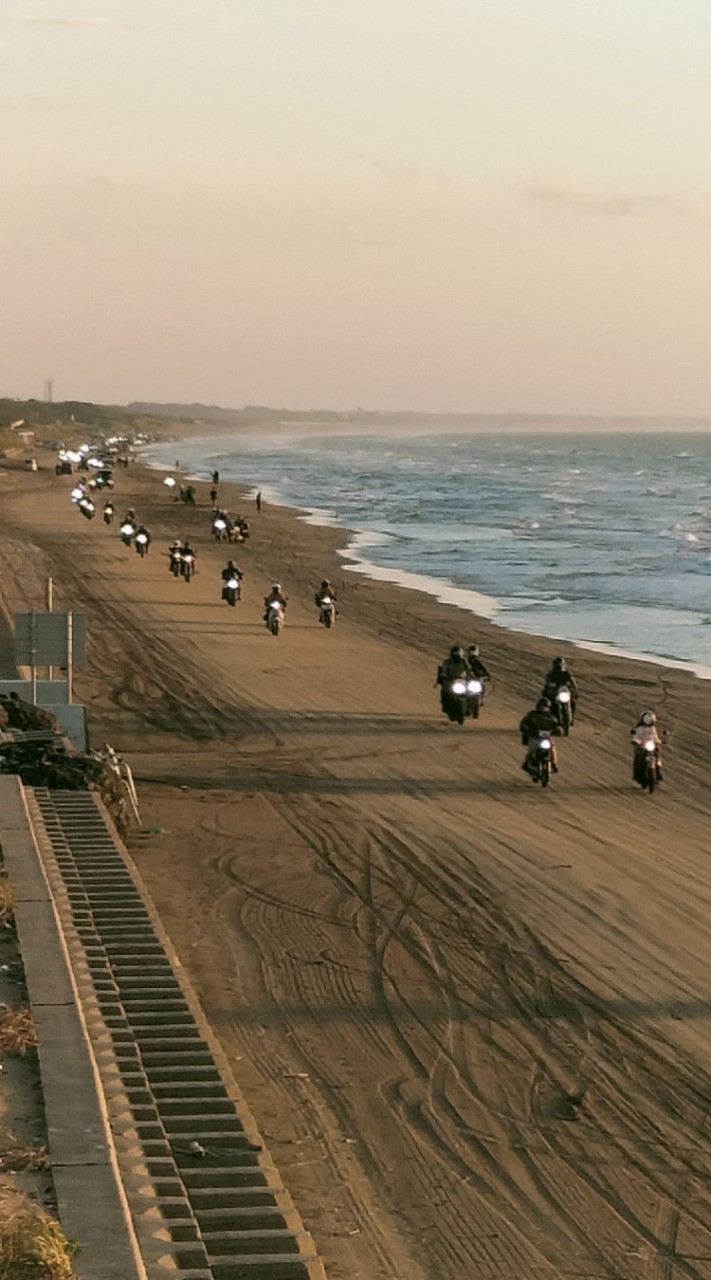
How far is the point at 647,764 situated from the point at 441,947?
25.7ft

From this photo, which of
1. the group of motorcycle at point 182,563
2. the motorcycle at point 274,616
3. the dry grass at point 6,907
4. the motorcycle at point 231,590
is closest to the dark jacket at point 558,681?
the motorcycle at point 274,616

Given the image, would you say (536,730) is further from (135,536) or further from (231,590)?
(135,536)

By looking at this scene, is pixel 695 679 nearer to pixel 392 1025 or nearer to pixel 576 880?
pixel 576 880

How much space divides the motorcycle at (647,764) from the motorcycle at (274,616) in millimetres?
16511

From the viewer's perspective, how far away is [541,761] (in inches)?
878

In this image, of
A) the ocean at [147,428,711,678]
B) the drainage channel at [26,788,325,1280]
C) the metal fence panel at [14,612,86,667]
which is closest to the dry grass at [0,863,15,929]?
the drainage channel at [26,788,325,1280]

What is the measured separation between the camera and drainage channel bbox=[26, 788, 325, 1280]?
27.5 feet

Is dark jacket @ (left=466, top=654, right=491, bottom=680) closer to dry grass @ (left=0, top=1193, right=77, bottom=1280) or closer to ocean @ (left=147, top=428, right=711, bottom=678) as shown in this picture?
ocean @ (left=147, top=428, right=711, bottom=678)

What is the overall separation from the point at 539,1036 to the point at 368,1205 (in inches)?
129

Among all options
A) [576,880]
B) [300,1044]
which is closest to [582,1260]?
[300,1044]

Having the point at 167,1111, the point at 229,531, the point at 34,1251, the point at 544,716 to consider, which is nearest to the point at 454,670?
the point at 544,716

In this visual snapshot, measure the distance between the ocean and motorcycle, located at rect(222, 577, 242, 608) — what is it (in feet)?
19.4

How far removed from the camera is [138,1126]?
9.60 meters

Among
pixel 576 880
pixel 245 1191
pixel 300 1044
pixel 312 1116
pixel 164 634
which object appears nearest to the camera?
pixel 245 1191
